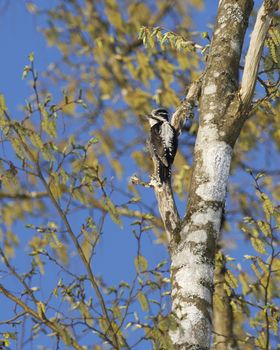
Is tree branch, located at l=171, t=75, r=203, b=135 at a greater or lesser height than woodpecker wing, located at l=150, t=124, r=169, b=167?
greater

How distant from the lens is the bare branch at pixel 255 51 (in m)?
4.50

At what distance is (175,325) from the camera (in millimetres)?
→ 3484

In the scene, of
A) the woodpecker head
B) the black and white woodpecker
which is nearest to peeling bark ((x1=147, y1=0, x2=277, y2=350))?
the black and white woodpecker

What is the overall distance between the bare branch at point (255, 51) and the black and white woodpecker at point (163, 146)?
2.52ft

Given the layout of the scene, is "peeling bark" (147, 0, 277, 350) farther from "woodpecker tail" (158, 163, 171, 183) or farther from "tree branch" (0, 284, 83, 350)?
"tree branch" (0, 284, 83, 350)

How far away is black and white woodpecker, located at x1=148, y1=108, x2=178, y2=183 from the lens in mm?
4969

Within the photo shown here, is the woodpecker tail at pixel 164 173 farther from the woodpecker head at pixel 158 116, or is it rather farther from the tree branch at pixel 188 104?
the woodpecker head at pixel 158 116

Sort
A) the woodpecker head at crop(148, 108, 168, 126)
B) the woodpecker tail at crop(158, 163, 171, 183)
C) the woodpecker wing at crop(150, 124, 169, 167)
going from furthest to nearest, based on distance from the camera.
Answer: the woodpecker head at crop(148, 108, 168, 126)
the woodpecker wing at crop(150, 124, 169, 167)
the woodpecker tail at crop(158, 163, 171, 183)

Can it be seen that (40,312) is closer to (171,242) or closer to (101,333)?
(101,333)

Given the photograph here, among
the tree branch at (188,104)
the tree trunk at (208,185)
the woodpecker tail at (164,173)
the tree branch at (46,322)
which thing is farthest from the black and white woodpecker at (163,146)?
the tree branch at (46,322)

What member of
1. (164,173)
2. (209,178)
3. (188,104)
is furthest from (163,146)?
(209,178)

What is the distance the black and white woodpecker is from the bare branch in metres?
0.77

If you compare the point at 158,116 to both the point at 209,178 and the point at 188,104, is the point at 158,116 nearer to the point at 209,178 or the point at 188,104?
the point at 188,104

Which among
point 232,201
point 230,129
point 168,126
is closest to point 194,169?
point 230,129
